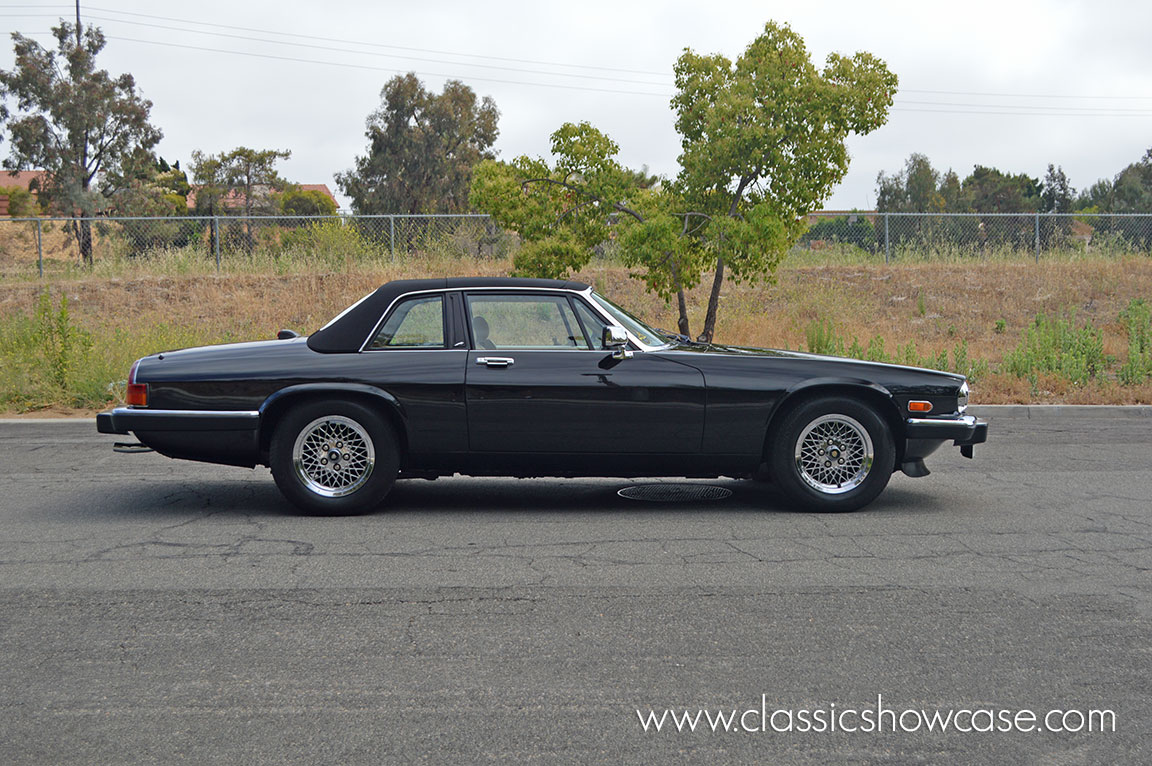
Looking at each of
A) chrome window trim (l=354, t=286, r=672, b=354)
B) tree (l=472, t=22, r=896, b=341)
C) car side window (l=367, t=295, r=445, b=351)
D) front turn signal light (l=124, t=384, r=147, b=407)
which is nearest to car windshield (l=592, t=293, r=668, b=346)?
chrome window trim (l=354, t=286, r=672, b=354)

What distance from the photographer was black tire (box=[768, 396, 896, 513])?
23.2 feet

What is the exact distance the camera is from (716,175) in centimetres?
1493

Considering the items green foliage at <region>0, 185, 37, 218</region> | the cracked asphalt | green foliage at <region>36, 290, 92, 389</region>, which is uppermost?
green foliage at <region>0, 185, 37, 218</region>

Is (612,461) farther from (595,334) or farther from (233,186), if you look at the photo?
(233,186)

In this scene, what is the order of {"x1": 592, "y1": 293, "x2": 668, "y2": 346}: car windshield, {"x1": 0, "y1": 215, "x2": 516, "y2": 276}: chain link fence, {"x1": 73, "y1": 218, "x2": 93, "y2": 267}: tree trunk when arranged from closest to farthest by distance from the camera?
1. {"x1": 592, "y1": 293, "x2": 668, "y2": 346}: car windshield
2. {"x1": 0, "y1": 215, "x2": 516, "y2": 276}: chain link fence
3. {"x1": 73, "y1": 218, "x2": 93, "y2": 267}: tree trunk

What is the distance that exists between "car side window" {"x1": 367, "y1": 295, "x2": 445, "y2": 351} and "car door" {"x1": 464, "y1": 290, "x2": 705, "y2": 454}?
34cm

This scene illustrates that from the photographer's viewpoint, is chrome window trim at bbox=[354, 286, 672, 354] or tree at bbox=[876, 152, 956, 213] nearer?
chrome window trim at bbox=[354, 286, 672, 354]

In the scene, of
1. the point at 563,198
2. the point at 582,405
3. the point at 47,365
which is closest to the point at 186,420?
the point at 582,405

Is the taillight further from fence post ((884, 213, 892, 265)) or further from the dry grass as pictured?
fence post ((884, 213, 892, 265))

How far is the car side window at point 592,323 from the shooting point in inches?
281

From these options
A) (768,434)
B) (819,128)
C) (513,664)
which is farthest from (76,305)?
(513,664)

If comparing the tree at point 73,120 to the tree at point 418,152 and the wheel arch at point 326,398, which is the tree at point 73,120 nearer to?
the tree at point 418,152

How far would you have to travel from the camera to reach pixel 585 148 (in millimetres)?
14969

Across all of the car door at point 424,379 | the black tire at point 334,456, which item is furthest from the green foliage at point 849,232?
the black tire at point 334,456
